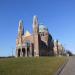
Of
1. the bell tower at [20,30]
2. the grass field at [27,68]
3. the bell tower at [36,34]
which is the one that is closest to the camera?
the grass field at [27,68]

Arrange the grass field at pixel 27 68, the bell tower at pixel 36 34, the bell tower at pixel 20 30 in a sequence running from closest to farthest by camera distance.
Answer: the grass field at pixel 27 68, the bell tower at pixel 36 34, the bell tower at pixel 20 30

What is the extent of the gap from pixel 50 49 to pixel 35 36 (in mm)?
29594

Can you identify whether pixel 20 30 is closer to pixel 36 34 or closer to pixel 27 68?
pixel 36 34

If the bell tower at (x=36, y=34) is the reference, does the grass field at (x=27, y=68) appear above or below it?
below

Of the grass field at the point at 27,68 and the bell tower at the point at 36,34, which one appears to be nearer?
the grass field at the point at 27,68

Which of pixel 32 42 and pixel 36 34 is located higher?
pixel 36 34

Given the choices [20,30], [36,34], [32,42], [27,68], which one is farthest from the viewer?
[20,30]

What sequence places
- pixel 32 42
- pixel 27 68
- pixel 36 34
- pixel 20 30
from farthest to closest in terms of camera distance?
pixel 20 30 → pixel 32 42 → pixel 36 34 → pixel 27 68

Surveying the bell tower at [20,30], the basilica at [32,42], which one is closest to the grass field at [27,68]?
the basilica at [32,42]

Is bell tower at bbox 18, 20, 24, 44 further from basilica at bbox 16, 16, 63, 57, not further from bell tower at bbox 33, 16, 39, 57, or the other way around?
bell tower at bbox 33, 16, 39, 57

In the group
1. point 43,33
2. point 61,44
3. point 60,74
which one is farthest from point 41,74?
point 61,44

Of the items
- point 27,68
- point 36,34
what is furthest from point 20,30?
point 27,68

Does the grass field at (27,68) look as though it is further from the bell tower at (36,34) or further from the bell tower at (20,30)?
the bell tower at (20,30)

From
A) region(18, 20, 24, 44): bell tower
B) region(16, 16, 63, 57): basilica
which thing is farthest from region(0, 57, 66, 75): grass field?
region(18, 20, 24, 44): bell tower
